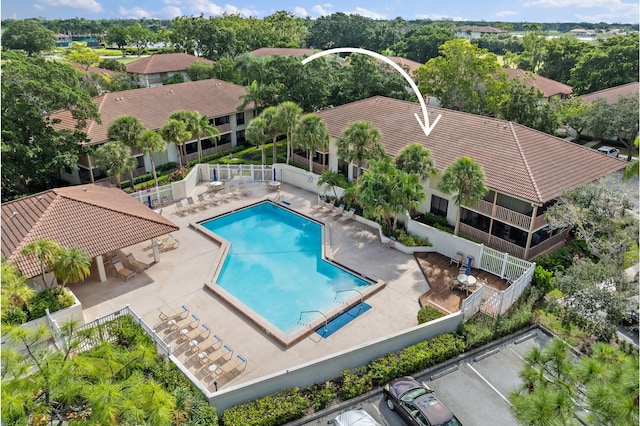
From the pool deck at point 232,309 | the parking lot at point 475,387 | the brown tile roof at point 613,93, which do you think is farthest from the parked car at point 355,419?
the brown tile roof at point 613,93

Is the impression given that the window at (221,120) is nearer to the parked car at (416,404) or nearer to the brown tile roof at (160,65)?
the brown tile roof at (160,65)

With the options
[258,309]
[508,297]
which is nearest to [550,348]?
[508,297]

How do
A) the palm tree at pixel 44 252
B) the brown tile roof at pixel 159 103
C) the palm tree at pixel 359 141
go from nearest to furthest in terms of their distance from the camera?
the palm tree at pixel 44 252 < the palm tree at pixel 359 141 < the brown tile roof at pixel 159 103

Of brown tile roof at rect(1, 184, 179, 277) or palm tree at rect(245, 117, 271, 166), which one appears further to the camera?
palm tree at rect(245, 117, 271, 166)

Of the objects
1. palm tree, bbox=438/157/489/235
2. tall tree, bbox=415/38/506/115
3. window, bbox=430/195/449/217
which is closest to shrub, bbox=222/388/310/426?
palm tree, bbox=438/157/489/235

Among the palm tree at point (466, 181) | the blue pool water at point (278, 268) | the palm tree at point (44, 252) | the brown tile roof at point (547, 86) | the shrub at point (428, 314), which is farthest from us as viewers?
the brown tile roof at point (547, 86)

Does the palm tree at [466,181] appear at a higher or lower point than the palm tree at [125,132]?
lower

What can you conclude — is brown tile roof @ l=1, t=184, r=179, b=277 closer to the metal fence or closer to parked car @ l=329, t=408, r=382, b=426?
the metal fence
